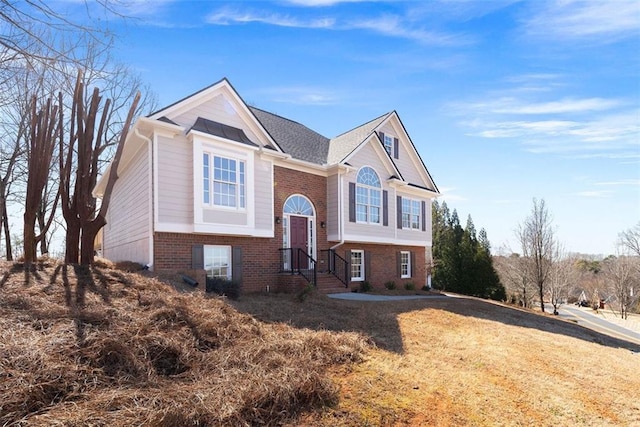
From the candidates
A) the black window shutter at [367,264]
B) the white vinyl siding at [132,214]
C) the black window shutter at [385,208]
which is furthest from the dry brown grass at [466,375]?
the black window shutter at [385,208]

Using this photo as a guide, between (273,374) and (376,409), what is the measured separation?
1.21 meters

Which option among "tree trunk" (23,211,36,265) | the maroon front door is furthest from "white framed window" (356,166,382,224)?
"tree trunk" (23,211,36,265)

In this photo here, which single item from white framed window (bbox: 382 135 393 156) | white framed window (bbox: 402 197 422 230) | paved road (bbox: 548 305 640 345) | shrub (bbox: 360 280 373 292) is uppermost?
white framed window (bbox: 382 135 393 156)

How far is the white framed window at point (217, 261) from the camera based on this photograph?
11336mm

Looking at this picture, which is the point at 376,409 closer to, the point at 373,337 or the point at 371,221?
the point at 373,337

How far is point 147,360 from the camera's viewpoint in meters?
4.14

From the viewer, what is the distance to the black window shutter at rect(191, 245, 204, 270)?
10.9 meters

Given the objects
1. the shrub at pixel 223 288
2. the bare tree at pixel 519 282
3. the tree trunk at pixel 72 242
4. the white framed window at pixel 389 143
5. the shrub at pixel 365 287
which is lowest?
the bare tree at pixel 519 282

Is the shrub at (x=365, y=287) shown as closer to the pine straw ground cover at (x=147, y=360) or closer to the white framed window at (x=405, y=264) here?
the white framed window at (x=405, y=264)

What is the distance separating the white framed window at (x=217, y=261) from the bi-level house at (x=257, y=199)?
0.03 metres

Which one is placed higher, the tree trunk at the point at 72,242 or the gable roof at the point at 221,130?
the gable roof at the point at 221,130

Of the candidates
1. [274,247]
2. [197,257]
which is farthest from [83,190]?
[274,247]

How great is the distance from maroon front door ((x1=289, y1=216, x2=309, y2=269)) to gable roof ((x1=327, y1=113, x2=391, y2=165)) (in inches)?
113

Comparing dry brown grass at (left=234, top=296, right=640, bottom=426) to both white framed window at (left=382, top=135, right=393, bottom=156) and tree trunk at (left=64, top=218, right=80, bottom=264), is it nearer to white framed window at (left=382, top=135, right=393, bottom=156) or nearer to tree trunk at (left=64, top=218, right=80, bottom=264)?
tree trunk at (left=64, top=218, right=80, bottom=264)
